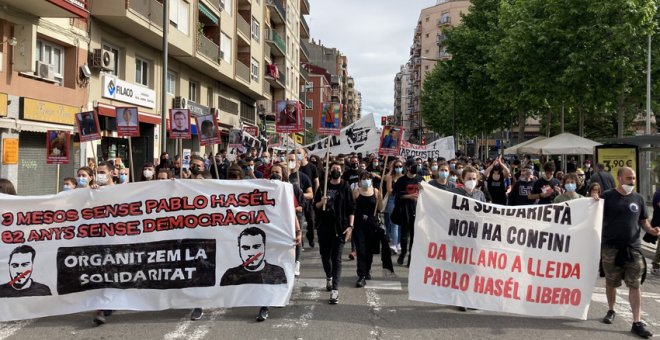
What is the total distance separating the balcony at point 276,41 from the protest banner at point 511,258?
34.5 m

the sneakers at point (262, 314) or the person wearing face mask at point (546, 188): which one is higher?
the person wearing face mask at point (546, 188)

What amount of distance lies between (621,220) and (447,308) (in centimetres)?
213

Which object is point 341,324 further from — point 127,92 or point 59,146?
point 127,92

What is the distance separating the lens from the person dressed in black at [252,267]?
6211 mm

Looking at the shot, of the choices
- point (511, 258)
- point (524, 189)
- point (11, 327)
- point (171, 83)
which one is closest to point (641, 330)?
point (511, 258)

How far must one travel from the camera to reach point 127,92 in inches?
765

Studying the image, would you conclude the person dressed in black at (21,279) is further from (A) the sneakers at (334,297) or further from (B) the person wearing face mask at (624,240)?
(B) the person wearing face mask at (624,240)

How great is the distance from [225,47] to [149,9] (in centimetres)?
977

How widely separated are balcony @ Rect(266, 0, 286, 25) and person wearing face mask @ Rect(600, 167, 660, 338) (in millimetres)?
36392

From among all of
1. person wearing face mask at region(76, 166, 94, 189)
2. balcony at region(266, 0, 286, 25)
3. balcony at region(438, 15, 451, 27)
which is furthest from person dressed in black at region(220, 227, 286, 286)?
balcony at region(438, 15, 451, 27)

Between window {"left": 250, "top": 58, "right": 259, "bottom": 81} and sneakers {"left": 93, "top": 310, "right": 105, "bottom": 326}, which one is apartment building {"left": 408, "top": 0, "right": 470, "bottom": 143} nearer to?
window {"left": 250, "top": 58, "right": 259, "bottom": 81}

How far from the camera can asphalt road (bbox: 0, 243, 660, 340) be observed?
18.2 ft

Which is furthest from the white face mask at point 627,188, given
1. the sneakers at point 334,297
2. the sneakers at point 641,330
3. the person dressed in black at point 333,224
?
the sneakers at point 334,297

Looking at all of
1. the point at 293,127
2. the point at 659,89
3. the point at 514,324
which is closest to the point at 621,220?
the point at 514,324
